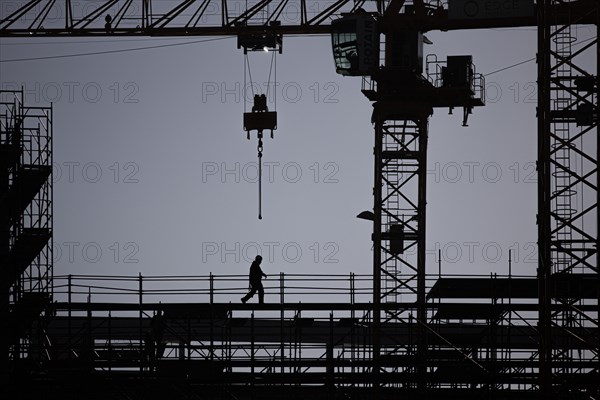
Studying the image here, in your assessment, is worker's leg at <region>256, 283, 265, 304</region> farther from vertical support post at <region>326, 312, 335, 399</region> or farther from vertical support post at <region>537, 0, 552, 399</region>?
vertical support post at <region>537, 0, 552, 399</region>

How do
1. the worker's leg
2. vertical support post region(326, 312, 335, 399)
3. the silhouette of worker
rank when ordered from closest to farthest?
vertical support post region(326, 312, 335, 399) → the silhouette of worker → the worker's leg

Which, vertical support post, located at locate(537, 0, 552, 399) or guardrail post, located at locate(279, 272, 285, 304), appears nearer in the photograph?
vertical support post, located at locate(537, 0, 552, 399)

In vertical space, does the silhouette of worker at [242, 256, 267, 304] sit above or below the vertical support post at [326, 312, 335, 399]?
above

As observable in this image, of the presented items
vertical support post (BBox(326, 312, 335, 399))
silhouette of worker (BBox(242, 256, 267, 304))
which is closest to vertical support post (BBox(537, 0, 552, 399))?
vertical support post (BBox(326, 312, 335, 399))

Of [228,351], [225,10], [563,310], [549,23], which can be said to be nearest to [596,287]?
[563,310]

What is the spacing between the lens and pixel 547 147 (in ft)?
117

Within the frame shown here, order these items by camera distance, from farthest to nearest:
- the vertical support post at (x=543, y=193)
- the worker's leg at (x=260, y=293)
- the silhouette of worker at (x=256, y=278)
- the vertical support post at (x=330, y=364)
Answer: the worker's leg at (x=260, y=293) < the silhouette of worker at (x=256, y=278) < the vertical support post at (x=330, y=364) < the vertical support post at (x=543, y=193)

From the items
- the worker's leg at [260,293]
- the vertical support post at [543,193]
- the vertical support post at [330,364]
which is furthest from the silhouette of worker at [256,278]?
the vertical support post at [543,193]

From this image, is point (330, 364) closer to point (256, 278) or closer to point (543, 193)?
point (256, 278)

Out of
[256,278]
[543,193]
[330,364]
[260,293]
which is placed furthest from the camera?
[260,293]

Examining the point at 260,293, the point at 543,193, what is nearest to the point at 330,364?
the point at 260,293

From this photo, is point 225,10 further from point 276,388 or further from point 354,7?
point 276,388

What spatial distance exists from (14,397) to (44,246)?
423 centimetres

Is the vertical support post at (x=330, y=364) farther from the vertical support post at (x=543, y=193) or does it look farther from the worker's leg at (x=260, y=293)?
the vertical support post at (x=543, y=193)
